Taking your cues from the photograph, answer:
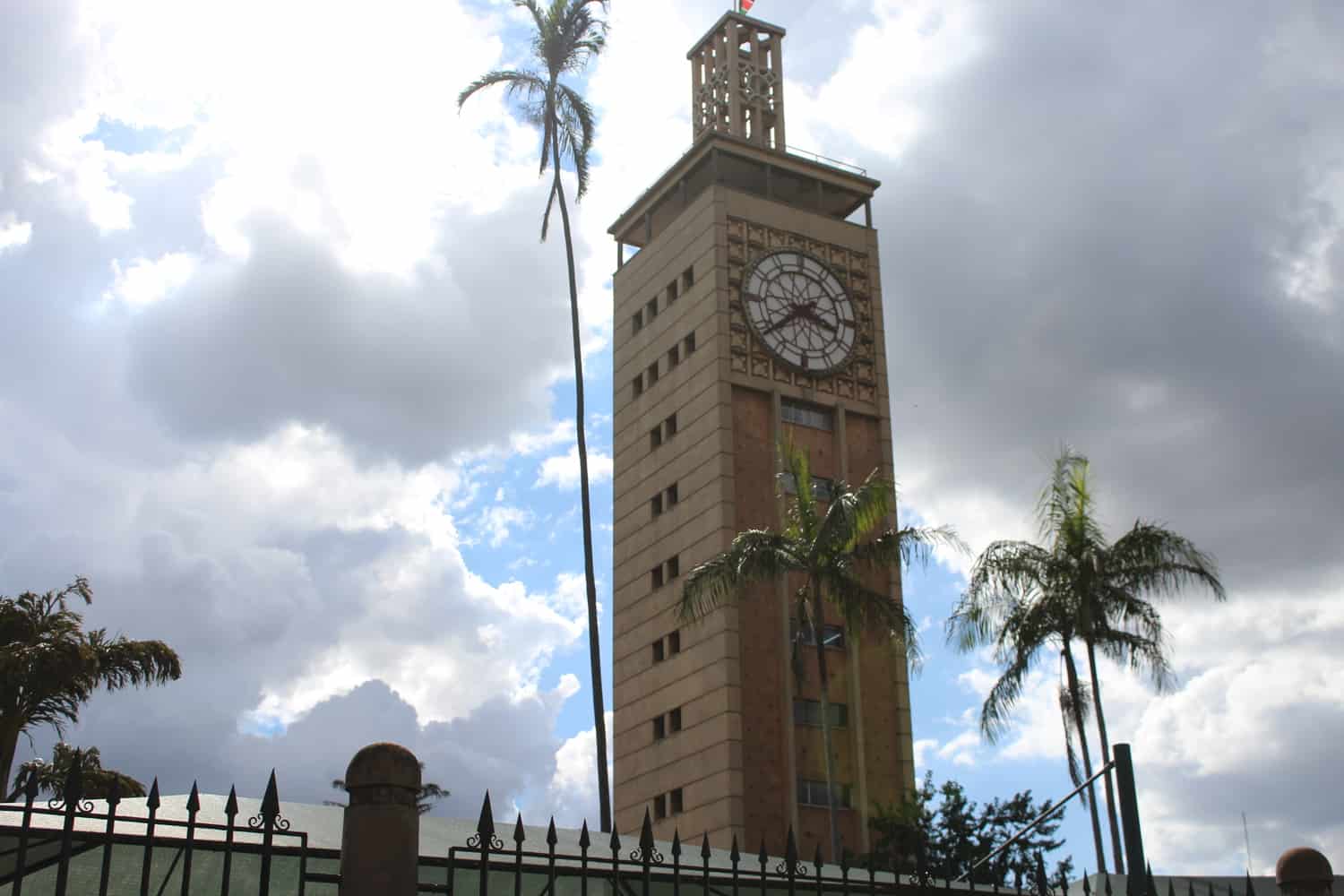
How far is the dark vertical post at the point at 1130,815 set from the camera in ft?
39.5

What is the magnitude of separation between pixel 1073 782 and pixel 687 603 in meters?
9.61

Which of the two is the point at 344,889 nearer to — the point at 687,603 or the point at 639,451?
the point at 687,603

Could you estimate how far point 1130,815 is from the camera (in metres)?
12.1

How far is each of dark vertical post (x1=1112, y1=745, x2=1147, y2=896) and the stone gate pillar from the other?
5636 mm

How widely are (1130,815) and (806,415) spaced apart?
149ft

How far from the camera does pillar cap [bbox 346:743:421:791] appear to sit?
9.42 metres

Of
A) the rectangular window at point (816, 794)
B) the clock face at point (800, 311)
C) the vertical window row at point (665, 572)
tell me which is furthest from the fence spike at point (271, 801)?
the clock face at point (800, 311)

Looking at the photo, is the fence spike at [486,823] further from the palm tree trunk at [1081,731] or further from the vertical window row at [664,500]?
the vertical window row at [664,500]

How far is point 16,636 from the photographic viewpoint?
28953 mm

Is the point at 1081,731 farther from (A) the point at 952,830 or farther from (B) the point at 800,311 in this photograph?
(B) the point at 800,311

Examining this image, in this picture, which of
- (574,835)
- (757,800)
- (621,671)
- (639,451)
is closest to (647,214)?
(639,451)

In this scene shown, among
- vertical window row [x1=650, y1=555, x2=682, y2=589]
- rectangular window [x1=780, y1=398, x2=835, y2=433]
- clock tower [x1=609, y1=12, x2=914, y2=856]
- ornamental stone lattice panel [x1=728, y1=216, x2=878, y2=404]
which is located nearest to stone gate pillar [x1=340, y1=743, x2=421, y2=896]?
clock tower [x1=609, y1=12, x2=914, y2=856]

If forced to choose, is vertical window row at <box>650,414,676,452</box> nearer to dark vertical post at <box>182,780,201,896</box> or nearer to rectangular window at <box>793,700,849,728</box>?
rectangular window at <box>793,700,849,728</box>

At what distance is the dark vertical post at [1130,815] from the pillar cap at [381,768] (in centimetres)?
567
